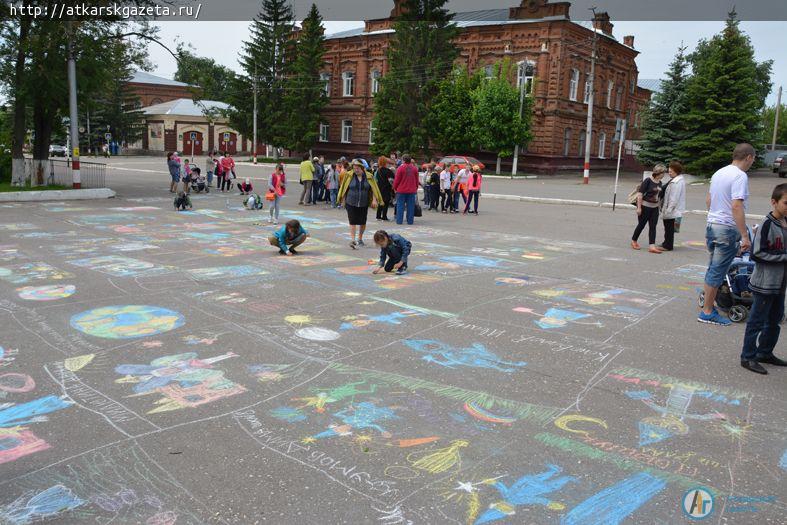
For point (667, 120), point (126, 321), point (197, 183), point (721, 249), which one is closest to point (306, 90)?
point (667, 120)

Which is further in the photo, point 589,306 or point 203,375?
point 589,306

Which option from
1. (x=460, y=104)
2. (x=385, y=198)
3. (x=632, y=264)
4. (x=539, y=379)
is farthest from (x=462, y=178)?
(x=460, y=104)

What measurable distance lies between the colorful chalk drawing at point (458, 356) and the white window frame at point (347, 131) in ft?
181

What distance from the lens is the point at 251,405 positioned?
15.6ft

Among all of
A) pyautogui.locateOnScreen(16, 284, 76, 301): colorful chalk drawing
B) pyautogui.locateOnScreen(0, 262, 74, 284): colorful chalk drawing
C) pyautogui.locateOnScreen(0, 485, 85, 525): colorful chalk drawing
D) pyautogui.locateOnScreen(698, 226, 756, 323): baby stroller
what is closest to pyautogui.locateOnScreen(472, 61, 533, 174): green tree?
pyautogui.locateOnScreen(698, 226, 756, 323): baby stroller

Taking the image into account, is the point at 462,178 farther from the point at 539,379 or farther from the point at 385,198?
the point at 539,379

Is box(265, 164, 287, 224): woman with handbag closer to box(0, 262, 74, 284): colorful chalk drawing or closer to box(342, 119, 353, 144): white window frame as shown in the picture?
box(0, 262, 74, 284): colorful chalk drawing

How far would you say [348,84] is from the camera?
5972cm

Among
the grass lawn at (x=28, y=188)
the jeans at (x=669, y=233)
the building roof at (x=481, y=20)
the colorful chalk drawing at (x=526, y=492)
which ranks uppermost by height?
the building roof at (x=481, y=20)

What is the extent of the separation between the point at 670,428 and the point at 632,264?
7.42m

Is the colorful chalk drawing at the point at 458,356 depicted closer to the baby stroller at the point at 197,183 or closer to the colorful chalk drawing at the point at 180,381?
the colorful chalk drawing at the point at 180,381

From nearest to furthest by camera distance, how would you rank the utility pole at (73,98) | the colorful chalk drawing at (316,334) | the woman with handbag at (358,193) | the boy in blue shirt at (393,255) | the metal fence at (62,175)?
the colorful chalk drawing at (316,334) → the boy in blue shirt at (393,255) → the woman with handbag at (358,193) → the utility pole at (73,98) → the metal fence at (62,175)

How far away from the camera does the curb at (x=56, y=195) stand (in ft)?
65.0

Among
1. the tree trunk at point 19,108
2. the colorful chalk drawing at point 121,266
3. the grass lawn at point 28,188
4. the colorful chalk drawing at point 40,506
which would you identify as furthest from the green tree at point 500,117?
the colorful chalk drawing at point 40,506
